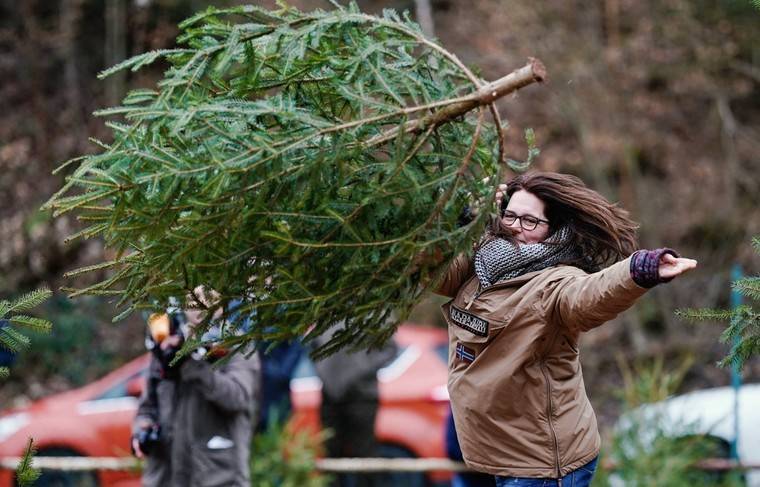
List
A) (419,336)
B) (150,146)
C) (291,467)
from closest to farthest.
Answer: (150,146) → (291,467) → (419,336)

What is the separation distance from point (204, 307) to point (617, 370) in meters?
10.8

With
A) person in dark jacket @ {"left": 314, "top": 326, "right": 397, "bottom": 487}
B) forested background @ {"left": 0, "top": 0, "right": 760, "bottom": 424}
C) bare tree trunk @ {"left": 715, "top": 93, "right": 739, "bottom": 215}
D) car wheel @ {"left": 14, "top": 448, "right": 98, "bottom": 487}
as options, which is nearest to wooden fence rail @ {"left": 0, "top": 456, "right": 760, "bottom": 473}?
car wheel @ {"left": 14, "top": 448, "right": 98, "bottom": 487}

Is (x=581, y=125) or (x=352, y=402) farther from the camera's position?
(x=581, y=125)

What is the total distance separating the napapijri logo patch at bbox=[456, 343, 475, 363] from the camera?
3904 mm

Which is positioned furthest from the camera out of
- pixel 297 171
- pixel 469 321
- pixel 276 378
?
pixel 276 378

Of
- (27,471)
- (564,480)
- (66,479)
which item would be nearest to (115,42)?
(66,479)

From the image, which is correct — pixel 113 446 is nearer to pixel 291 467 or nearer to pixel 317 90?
pixel 291 467

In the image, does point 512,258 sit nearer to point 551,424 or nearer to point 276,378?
point 551,424

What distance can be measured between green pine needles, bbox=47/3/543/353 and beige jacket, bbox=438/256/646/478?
0.32m

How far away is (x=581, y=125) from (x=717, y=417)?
5.35 metres

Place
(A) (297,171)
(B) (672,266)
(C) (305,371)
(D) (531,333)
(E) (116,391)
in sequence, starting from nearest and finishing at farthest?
(B) (672,266) < (A) (297,171) < (D) (531,333) < (E) (116,391) < (C) (305,371)

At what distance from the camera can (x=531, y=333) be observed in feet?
12.2

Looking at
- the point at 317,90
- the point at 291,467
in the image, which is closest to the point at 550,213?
the point at 317,90

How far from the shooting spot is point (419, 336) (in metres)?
9.59
